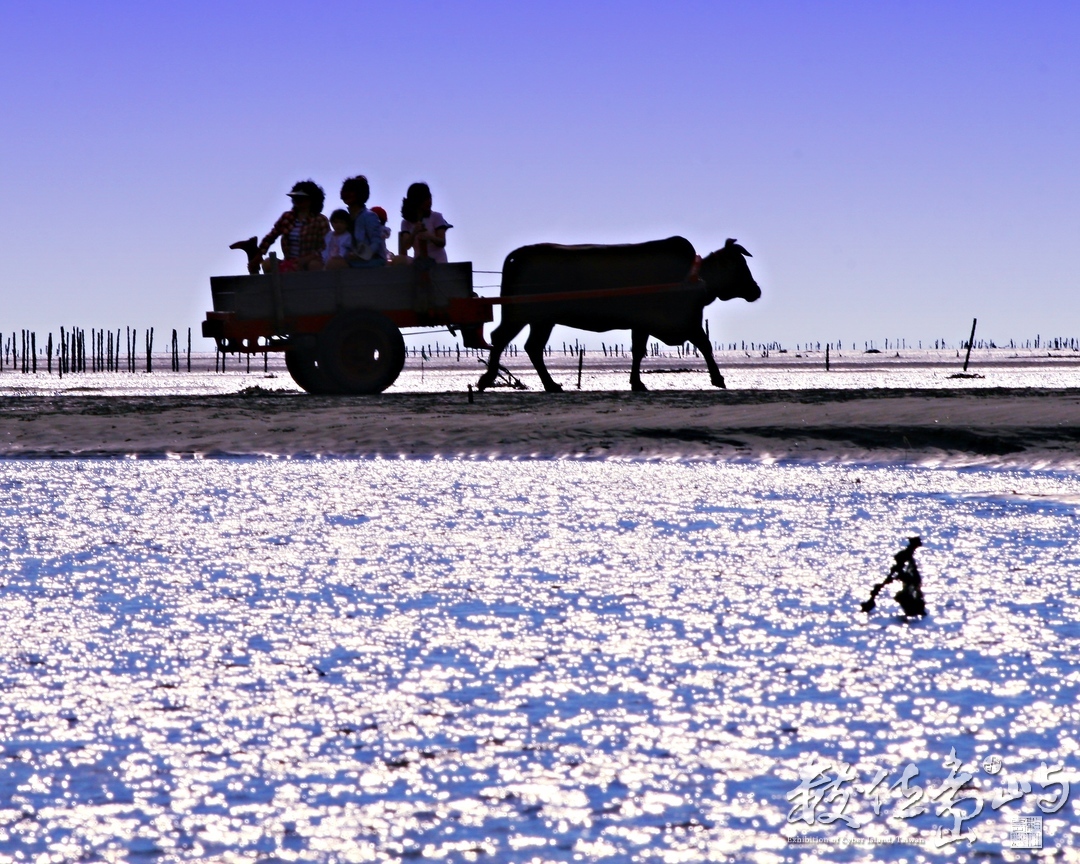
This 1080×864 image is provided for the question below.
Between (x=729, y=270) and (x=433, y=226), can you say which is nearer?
(x=433, y=226)

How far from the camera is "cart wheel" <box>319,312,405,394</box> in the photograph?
1805cm

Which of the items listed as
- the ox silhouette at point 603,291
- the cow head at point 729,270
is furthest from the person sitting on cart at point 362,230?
the cow head at point 729,270

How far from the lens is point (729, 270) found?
2150cm

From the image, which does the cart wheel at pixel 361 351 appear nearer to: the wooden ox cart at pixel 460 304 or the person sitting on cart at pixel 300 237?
the wooden ox cart at pixel 460 304

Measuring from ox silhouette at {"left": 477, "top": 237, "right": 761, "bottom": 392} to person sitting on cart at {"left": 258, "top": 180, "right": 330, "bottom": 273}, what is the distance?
2914mm

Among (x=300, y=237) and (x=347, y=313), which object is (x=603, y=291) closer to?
(x=347, y=313)

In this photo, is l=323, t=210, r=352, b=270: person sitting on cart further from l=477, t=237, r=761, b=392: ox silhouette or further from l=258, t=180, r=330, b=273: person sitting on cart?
l=477, t=237, r=761, b=392: ox silhouette

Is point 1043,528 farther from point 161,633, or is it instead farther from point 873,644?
point 161,633

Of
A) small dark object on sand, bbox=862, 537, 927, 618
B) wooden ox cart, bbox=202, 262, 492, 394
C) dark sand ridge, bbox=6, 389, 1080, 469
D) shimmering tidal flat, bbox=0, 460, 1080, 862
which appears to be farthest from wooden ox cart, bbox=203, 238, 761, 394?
small dark object on sand, bbox=862, 537, 927, 618

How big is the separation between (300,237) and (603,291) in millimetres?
4136

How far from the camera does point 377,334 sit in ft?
59.9

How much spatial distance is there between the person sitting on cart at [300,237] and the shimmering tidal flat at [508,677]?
8.43 meters

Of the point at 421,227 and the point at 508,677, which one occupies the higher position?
the point at 421,227

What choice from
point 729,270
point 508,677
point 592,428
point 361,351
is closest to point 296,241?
point 361,351
